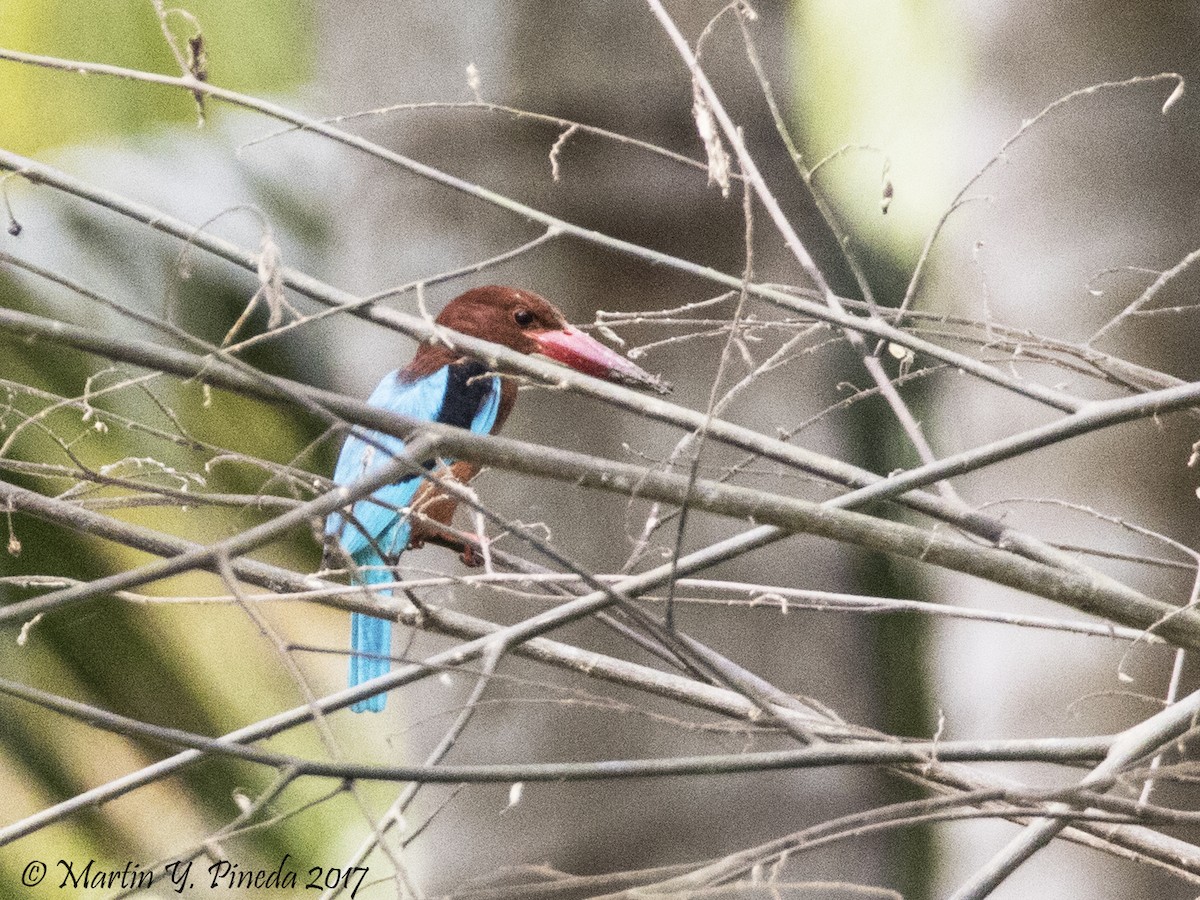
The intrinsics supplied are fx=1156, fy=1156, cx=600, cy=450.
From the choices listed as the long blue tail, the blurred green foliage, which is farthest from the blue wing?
the blurred green foliage

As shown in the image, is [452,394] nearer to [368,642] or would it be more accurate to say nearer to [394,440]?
[394,440]

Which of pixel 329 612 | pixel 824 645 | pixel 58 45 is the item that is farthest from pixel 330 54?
pixel 824 645

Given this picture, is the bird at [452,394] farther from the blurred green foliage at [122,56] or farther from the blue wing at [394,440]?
the blurred green foliage at [122,56]

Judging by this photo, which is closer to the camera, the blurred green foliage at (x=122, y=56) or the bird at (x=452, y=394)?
the bird at (x=452, y=394)

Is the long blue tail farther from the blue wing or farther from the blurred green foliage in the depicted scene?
the blurred green foliage

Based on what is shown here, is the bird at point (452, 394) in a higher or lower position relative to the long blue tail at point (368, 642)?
higher

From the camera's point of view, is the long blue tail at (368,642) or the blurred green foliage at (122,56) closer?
the long blue tail at (368,642)

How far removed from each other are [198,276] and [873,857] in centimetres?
149

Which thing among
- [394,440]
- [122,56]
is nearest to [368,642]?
[394,440]

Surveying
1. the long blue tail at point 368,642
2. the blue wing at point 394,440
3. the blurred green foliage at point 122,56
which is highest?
the blurred green foliage at point 122,56

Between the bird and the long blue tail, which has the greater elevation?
the bird

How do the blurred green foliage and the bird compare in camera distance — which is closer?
the bird

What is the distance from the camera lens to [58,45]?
5.94 feet

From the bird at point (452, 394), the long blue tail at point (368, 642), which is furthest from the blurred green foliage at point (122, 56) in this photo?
the long blue tail at point (368, 642)
